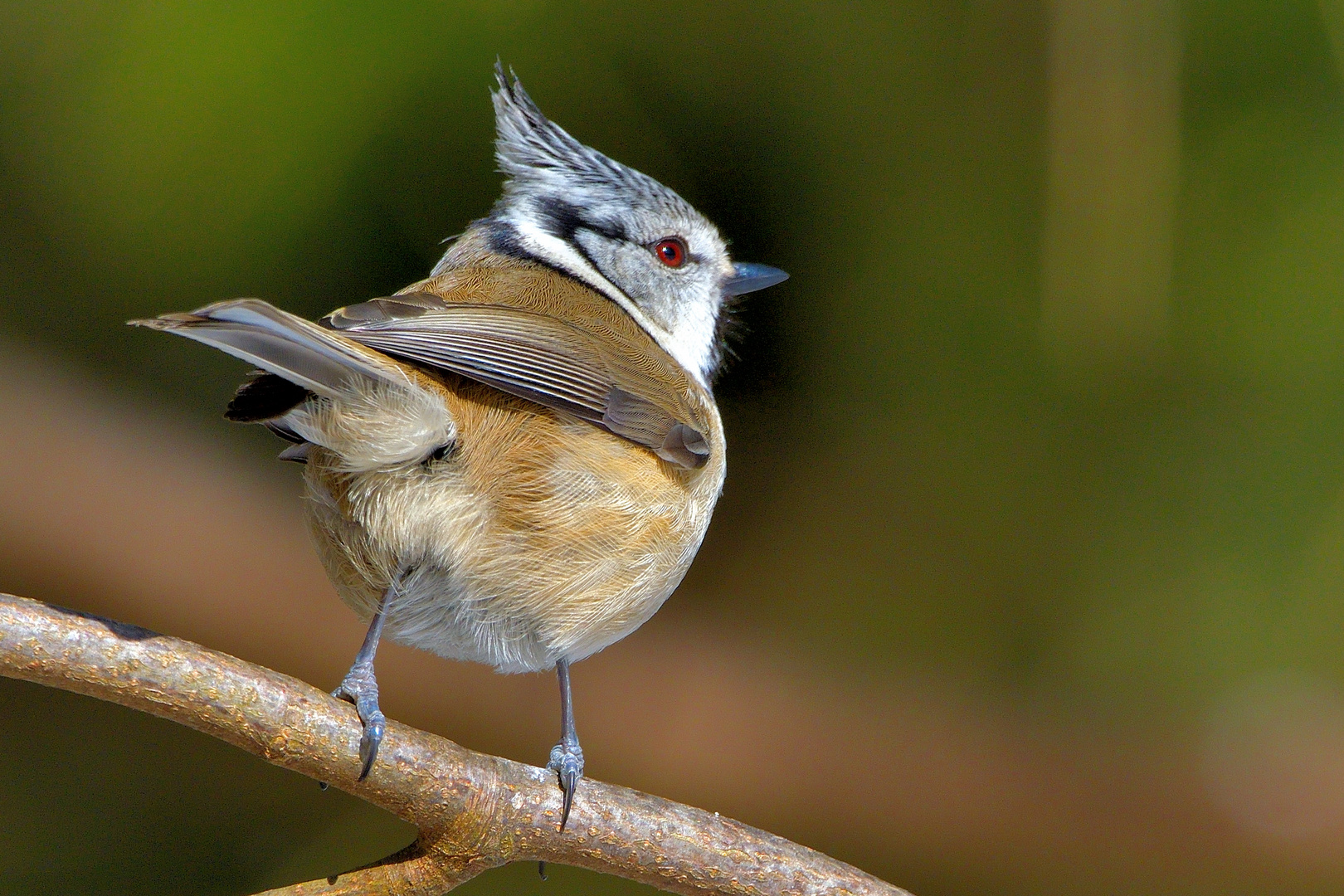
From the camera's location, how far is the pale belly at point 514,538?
1.67 metres

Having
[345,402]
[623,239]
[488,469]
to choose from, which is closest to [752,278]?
[623,239]

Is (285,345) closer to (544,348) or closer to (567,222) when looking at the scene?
(544,348)

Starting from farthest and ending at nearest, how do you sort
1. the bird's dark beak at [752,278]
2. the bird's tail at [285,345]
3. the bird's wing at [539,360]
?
the bird's dark beak at [752,278]
the bird's wing at [539,360]
the bird's tail at [285,345]

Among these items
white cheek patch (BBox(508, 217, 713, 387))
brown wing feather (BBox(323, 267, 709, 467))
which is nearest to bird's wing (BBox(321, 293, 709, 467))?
brown wing feather (BBox(323, 267, 709, 467))

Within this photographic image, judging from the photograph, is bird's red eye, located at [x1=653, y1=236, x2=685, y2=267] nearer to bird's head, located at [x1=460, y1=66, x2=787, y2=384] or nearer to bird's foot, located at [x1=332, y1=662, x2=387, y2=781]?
bird's head, located at [x1=460, y1=66, x2=787, y2=384]

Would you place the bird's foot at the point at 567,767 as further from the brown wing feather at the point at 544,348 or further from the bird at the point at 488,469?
the brown wing feather at the point at 544,348

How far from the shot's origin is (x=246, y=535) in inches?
109

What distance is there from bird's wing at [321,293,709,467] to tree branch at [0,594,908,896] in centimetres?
49

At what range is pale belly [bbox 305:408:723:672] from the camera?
1.67 m

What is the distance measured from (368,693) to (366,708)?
46mm

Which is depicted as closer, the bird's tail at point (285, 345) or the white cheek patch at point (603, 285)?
the bird's tail at point (285, 345)

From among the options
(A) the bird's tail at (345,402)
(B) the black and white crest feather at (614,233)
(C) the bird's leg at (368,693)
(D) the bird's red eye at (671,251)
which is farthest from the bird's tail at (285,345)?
(D) the bird's red eye at (671,251)

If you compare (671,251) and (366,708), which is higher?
(671,251)

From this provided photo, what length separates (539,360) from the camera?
1.71m
